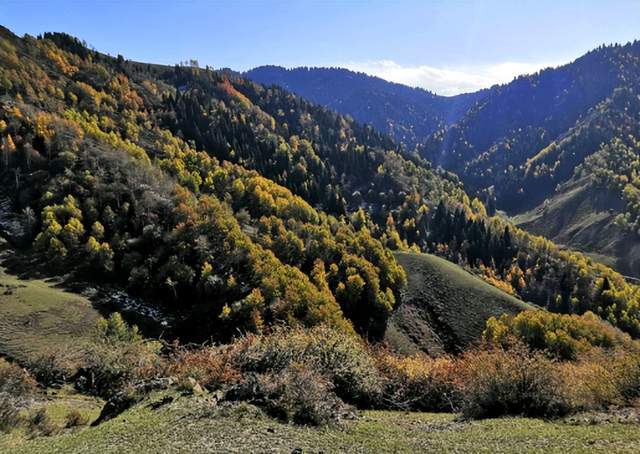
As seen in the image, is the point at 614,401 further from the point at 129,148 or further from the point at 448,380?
the point at 129,148

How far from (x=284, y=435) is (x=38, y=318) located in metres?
80.6

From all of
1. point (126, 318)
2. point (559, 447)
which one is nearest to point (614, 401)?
point (559, 447)

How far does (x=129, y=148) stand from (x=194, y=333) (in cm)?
11469

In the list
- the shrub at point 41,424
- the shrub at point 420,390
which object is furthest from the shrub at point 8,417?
the shrub at point 420,390

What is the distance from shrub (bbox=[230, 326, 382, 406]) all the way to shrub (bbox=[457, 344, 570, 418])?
7779 millimetres

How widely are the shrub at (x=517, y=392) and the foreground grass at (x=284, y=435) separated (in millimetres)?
2784

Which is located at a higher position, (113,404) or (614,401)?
(614,401)

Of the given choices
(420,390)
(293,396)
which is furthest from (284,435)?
(420,390)

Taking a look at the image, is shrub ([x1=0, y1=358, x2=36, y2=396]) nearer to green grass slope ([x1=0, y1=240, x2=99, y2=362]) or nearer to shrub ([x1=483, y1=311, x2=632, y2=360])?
green grass slope ([x1=0, y1=240, x2=99, y2=362])

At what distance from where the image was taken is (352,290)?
130500mm

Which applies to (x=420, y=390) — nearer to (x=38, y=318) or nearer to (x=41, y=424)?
(x=41, y=424)

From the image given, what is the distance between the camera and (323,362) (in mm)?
35594

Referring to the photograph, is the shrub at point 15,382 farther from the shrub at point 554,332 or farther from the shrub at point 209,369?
the shrub at point 554,332

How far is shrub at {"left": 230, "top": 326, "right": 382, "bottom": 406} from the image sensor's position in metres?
34.0
